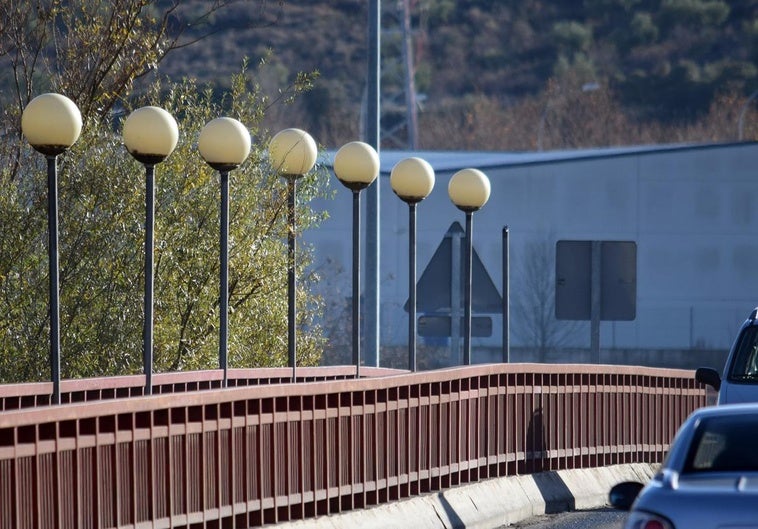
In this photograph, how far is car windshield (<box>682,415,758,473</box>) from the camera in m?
6.76

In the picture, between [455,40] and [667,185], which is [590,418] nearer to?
[667,185]

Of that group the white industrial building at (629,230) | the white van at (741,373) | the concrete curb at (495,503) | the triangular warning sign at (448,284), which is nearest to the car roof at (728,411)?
the concrete curb at (495,503)

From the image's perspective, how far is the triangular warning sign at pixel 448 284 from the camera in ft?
55.0

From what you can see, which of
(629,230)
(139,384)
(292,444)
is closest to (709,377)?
(292,444)

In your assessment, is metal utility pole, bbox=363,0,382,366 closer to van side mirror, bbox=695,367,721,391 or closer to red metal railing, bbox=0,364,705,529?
red metal railing, bbox=0,364,705,529

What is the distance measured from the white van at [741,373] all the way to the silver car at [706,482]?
580 cm

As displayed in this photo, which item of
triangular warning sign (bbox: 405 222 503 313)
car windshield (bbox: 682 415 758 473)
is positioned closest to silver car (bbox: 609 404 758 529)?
car windshield (bbox: 682 415 758 473)

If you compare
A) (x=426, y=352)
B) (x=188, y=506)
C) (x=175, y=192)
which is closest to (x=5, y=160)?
(x=175, y=192)

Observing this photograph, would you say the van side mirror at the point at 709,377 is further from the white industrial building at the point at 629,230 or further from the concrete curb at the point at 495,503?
the white industrial building at the point at 629,230

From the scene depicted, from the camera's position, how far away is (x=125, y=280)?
17828mm

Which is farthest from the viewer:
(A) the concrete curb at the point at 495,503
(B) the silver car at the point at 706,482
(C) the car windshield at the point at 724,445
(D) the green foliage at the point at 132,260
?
(D) the green foliage at the point at 132,260

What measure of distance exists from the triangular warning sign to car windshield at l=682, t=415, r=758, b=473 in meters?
9.68

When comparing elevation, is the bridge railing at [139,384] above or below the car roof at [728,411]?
below

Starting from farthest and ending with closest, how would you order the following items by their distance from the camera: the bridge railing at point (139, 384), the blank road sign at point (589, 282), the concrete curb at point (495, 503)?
the blank road sign at point (589, 282)
the bridge railing at point (139, 384)
the concrete curb at point (495, 503)
